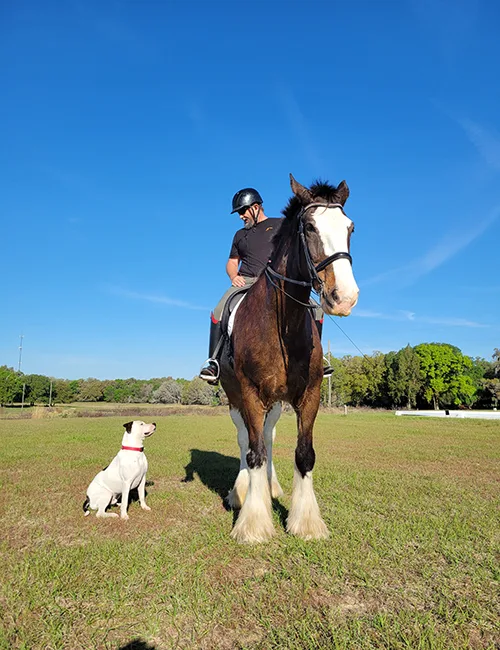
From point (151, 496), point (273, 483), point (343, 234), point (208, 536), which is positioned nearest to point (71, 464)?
point (151, 496)

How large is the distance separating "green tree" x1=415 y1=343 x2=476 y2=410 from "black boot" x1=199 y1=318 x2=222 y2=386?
79664 millimetres

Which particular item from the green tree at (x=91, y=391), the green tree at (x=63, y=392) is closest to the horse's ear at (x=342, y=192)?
the green tree at (x=63, y=392)

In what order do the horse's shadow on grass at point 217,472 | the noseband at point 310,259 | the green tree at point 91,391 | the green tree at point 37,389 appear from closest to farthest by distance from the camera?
the noseband at point 310,259
the horse's shadow on grass at point 217,472
the green tree at point 37,389
the green tree at point 91,391

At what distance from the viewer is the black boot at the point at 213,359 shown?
644 cm

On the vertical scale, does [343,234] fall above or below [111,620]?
above

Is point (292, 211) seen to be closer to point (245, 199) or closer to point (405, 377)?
point (245, 199)

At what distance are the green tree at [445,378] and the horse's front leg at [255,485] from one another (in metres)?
80.6

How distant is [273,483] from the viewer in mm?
6977

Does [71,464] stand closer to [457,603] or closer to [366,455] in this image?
[366,455]

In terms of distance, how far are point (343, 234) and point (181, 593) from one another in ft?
11.8

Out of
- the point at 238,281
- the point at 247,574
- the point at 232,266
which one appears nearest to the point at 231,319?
the point at 238,281

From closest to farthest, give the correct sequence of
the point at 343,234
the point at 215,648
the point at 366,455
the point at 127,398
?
the point at 215,648
the point at 343,234
the point at 366,455
the point at 127,398

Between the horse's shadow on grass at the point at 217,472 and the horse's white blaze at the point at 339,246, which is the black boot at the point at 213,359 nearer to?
the horse's shadow on grass at the point at 217,472

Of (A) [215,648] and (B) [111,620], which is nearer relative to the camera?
(A) [215,648]
